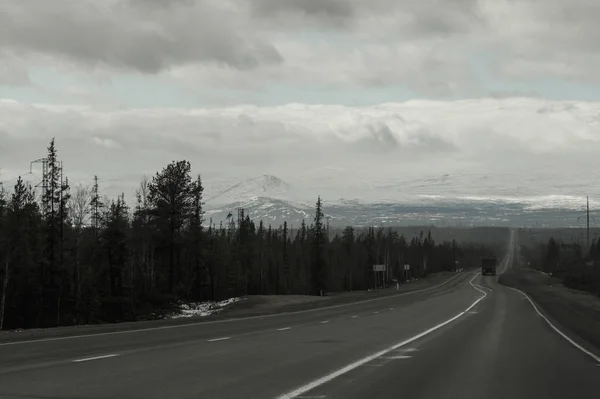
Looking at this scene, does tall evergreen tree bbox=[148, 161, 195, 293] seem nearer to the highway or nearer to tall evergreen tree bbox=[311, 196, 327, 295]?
tall evergreen tree bbox=[311, 196, 327, 295]

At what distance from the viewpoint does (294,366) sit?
47.1ft

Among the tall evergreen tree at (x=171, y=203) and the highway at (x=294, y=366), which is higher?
the tall evergreen tree at (x=171, y=203)

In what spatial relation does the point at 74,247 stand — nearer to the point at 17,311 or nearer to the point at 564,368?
the point at 17,311

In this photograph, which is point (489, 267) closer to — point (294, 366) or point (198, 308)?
point (198, 308)

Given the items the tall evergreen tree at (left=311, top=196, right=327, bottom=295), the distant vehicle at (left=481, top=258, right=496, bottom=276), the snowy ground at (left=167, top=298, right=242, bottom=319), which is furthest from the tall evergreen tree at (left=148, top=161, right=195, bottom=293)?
the distant vehicle at (left=481, top=258, right=496, bottom=276)

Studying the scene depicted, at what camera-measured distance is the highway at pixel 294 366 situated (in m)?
11.0

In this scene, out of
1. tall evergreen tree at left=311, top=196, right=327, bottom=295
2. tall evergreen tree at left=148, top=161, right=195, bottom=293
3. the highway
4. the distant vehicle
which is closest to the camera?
the highway

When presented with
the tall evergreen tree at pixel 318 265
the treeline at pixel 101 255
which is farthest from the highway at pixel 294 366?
the tall evergreen tree at pixel 318 265

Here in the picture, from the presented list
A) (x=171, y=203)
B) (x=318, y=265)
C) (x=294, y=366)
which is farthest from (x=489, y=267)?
(x=294, y=366)

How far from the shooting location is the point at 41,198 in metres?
67.9

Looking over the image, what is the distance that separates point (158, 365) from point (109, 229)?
61.0m

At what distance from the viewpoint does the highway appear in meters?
11.0

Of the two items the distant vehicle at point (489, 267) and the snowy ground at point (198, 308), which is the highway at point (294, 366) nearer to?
the snowy ground at point (198, 308)

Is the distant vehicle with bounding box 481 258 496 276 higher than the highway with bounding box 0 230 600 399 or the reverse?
the reverse
